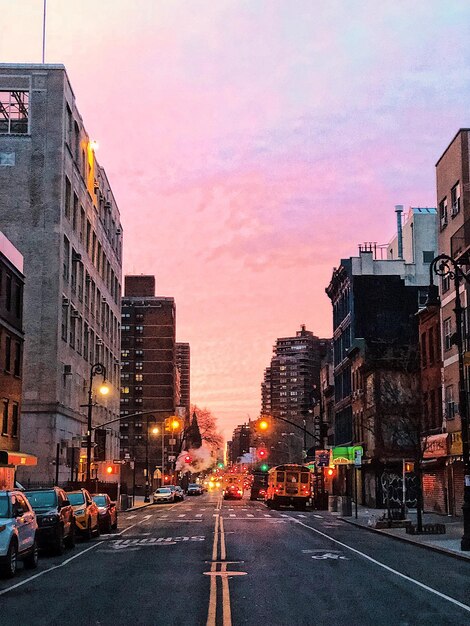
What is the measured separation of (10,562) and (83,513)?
39.6 ft

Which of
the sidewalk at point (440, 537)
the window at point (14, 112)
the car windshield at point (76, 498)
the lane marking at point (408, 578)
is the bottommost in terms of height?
the sidewalk at point (440, 537)

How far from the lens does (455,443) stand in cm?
4144

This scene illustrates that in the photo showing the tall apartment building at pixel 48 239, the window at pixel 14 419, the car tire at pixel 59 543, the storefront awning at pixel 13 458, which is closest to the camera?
the car tire at pixel 59 543

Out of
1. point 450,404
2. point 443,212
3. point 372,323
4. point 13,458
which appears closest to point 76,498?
point 13,458

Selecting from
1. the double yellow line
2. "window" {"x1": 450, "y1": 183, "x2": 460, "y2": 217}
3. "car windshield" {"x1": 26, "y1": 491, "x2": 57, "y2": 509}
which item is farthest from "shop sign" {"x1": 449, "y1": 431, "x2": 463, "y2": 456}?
"car windshield" {"x1": 26, "y1": 491, "x2": 57, "y2": 509}

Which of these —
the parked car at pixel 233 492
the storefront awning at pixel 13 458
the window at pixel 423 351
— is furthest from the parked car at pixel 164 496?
the window at pixel 423 351

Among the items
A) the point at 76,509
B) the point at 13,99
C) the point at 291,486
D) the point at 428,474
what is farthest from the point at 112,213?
the point at 76,509

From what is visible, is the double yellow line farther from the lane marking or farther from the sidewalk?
the sidewalk

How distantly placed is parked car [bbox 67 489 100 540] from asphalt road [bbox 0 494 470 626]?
1497mm

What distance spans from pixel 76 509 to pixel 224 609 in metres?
17.4

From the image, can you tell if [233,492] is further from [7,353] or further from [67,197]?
[7,353]

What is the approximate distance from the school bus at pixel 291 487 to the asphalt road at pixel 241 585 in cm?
3300

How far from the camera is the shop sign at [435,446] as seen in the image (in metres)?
43.1

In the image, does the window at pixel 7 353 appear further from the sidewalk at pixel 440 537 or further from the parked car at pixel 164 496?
the parked car at pixel 164 496
